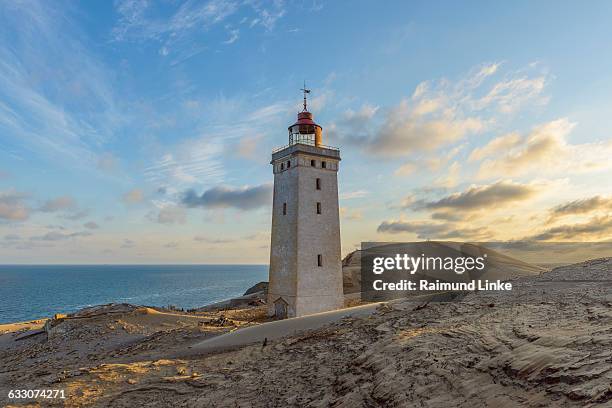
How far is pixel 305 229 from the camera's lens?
25.8 meters

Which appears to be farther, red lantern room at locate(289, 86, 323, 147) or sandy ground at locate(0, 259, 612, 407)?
red lantern room at locate(289, 86, 323, 147)

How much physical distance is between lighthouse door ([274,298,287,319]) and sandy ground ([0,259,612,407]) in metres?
8.54

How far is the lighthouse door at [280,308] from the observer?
25969 millimetres

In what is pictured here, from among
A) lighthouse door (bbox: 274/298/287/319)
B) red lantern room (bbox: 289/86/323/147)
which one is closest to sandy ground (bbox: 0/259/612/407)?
lighthouse door (bbox: 274/298/287/319)

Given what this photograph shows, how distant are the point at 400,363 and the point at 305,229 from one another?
55.7 feet

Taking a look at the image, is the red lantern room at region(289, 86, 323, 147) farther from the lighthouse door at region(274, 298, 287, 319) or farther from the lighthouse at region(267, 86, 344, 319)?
the lighthouse door at region(274, 298, 287, 319)

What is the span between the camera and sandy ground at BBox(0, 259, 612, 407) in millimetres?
6953

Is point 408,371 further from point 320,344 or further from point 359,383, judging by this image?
point 320,344

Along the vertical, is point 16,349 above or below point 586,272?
below

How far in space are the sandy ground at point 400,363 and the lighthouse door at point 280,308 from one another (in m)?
8.54

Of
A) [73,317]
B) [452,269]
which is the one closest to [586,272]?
[73,317]

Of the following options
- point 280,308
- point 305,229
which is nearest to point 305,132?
point 305,229

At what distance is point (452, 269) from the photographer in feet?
168

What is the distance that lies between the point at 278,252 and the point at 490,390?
20685 millimetres
